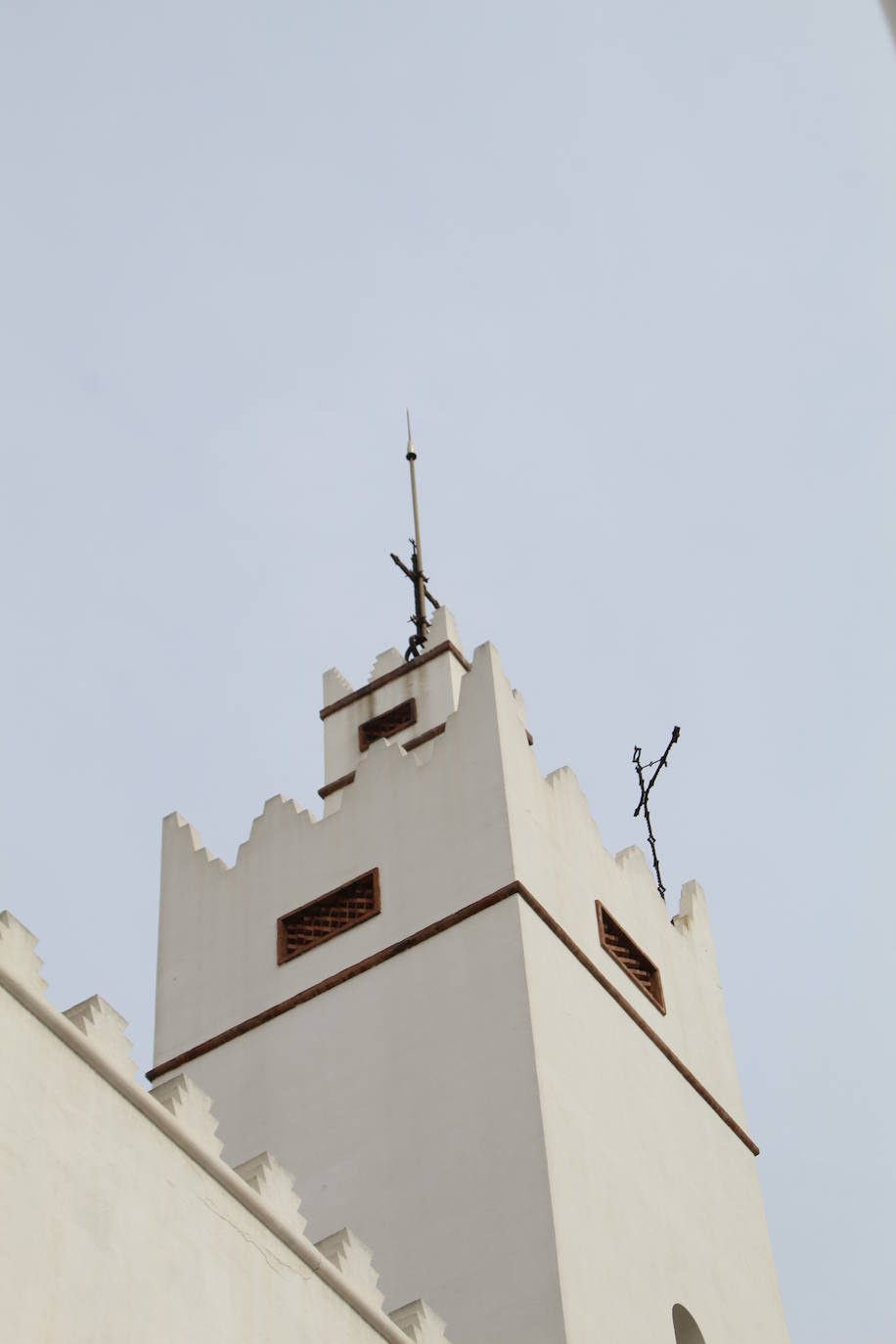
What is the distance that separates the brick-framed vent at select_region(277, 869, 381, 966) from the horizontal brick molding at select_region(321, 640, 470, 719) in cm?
274

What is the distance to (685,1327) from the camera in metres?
13.0

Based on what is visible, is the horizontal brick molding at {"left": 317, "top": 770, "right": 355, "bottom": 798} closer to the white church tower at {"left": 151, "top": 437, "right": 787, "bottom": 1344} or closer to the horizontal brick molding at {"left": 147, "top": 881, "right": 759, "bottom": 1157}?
the white church tower at {"left": 151, "top": 437, "right": 787, "bottom": 1344}

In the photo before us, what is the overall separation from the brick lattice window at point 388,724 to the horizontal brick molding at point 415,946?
2990 mm

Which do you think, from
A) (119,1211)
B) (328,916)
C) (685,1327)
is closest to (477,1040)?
(328,916)

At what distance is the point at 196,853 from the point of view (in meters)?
15.8

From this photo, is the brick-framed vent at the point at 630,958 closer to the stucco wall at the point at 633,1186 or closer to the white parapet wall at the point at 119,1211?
the stucco wall at the point at 633,1186

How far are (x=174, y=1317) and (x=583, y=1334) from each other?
152 inches

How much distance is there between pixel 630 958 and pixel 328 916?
7.61 feet

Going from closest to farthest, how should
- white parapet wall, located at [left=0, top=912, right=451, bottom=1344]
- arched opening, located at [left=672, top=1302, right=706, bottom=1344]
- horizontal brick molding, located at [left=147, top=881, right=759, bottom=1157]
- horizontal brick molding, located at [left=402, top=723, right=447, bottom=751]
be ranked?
white parapet wall, located at [left=0, top=912, right=451, bottom=1344]
arched opening, located at [left=672, top=1302, right=706, bottom=1344]
horizontal brick molding, located at [left=147, top=881, right=759, bottom=1157]
horizontal brick molding, located at [left=402, top=723, right=447, bottom=751]

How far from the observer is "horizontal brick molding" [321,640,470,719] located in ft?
54.9

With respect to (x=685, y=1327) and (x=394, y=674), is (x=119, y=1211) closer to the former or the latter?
(x=685, y=1327)

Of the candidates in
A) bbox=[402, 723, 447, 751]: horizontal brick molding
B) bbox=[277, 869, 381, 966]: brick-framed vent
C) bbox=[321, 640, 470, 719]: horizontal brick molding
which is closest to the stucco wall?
bbox=[277, 869, 381, 966]: brick-framed vent

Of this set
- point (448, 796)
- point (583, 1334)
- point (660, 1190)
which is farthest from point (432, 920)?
point (583, 1334)

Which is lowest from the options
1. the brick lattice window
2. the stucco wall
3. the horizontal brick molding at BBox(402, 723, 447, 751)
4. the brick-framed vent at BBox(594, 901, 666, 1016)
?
the stucco wall
